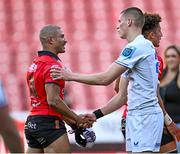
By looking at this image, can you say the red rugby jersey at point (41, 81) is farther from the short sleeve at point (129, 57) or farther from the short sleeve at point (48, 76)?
the short sleeve at point (129, 57)

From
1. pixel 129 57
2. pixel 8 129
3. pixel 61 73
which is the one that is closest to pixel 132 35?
pixel 129 57

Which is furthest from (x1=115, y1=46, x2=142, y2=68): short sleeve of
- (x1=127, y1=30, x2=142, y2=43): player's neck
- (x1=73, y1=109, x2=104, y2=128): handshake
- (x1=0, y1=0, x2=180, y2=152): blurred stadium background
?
(x1=0, y1=0, x2=180, y2=152): blurred stadium background

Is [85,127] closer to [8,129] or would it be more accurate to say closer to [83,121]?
[83,121]

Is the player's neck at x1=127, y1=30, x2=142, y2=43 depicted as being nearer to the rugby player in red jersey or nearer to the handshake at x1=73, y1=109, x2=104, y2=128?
the rugby player in red jersey

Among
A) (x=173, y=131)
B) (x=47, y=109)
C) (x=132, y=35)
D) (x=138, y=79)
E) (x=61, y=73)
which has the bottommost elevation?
(x=173, y=131)

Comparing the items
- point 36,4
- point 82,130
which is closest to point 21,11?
point 36,4

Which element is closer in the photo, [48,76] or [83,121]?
[48,76]

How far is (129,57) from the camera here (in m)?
5.16

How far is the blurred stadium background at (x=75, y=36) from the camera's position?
1265 cm

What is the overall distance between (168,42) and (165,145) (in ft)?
25.2

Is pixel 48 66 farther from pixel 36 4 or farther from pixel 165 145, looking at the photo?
pixel 36 4

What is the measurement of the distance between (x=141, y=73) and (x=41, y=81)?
952 millimetres

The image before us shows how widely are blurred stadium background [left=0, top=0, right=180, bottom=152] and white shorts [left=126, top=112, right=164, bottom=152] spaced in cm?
668

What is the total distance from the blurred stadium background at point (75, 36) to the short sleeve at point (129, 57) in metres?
6.83
